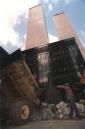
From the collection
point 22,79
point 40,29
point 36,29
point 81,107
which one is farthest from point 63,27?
point 22,79

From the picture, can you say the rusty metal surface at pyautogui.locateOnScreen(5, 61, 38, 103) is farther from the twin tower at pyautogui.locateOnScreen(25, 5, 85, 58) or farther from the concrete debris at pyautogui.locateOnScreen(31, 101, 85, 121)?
the twin tower at pyautogui.locateOnScreen(25, 5, 85, 58)

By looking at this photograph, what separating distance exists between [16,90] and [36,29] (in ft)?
29.0

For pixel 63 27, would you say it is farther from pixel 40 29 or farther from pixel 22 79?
pixel 22 79

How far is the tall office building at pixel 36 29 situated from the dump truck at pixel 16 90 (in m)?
7.44

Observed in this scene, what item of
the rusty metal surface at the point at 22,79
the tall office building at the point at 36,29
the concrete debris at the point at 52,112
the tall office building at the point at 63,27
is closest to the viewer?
the rusty metal surface at the point at 22,79

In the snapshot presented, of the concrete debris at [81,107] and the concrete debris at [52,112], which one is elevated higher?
the concrete debris at [52,112]

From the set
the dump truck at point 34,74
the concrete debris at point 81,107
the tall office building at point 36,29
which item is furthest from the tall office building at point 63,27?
the concrete debris at point 81,107

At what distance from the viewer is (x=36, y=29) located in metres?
16.0

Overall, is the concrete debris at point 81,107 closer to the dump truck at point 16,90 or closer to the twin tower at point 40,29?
the dump truck at point 16,90

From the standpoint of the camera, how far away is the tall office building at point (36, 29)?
15.4 m

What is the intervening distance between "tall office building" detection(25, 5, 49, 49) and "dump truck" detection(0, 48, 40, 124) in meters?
7.44

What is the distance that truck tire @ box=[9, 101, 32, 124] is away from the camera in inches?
281

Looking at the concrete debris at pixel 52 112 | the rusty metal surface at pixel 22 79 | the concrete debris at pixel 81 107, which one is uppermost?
the rusty metal surface at pixel 22 79

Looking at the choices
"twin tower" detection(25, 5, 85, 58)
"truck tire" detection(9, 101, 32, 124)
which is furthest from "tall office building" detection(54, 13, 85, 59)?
"truck tire" detection(9, 101, 32, 124)
